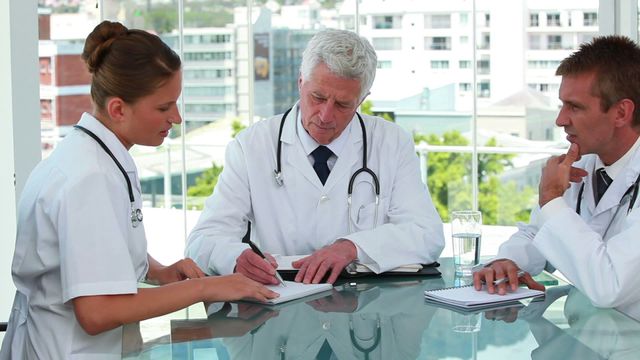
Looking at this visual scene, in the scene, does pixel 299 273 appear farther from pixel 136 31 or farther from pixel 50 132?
pixel 50 132

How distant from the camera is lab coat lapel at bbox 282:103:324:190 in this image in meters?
2.53

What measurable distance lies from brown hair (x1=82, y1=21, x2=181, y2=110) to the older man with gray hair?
1.89 feet

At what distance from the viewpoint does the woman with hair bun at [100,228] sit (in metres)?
1.76

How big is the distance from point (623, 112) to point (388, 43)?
9.51 meters

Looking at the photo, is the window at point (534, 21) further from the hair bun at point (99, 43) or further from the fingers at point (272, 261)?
the hair bun at point (99, 43)

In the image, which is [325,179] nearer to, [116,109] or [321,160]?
[321,160]

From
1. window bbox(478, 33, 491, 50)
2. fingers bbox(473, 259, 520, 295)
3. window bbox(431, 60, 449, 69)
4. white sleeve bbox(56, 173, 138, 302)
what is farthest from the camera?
window bbox(478, 33, 491, 50)

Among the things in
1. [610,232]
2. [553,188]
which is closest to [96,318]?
[553,188]

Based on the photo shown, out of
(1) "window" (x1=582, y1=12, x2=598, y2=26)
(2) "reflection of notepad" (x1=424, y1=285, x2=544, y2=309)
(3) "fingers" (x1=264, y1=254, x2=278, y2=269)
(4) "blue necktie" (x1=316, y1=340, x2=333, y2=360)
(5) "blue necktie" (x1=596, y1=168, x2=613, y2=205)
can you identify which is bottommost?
(4) "blue necktie" (x1=316, y1=340, x2=333, y2=360)

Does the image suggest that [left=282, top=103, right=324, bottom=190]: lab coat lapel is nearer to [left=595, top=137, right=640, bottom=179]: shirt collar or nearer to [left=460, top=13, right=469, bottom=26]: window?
[left=595, top=137, right=640, bottom=179]: shirt collar

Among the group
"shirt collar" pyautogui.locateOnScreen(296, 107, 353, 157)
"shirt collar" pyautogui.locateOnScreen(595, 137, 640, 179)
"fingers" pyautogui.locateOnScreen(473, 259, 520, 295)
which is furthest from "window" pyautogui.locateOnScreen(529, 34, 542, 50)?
"fingers" pyautogui.locateOnScreen(473, 259, 520, 295)

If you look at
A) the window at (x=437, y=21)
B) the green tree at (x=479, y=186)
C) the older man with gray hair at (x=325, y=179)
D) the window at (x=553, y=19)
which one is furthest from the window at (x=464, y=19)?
the older man with gray hair at (x=325, y=179)

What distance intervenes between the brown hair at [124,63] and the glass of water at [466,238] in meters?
0.78

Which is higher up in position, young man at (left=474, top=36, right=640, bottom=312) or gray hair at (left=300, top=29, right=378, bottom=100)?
gray hair at (left=300, top=29, right=378, bottom=100)
